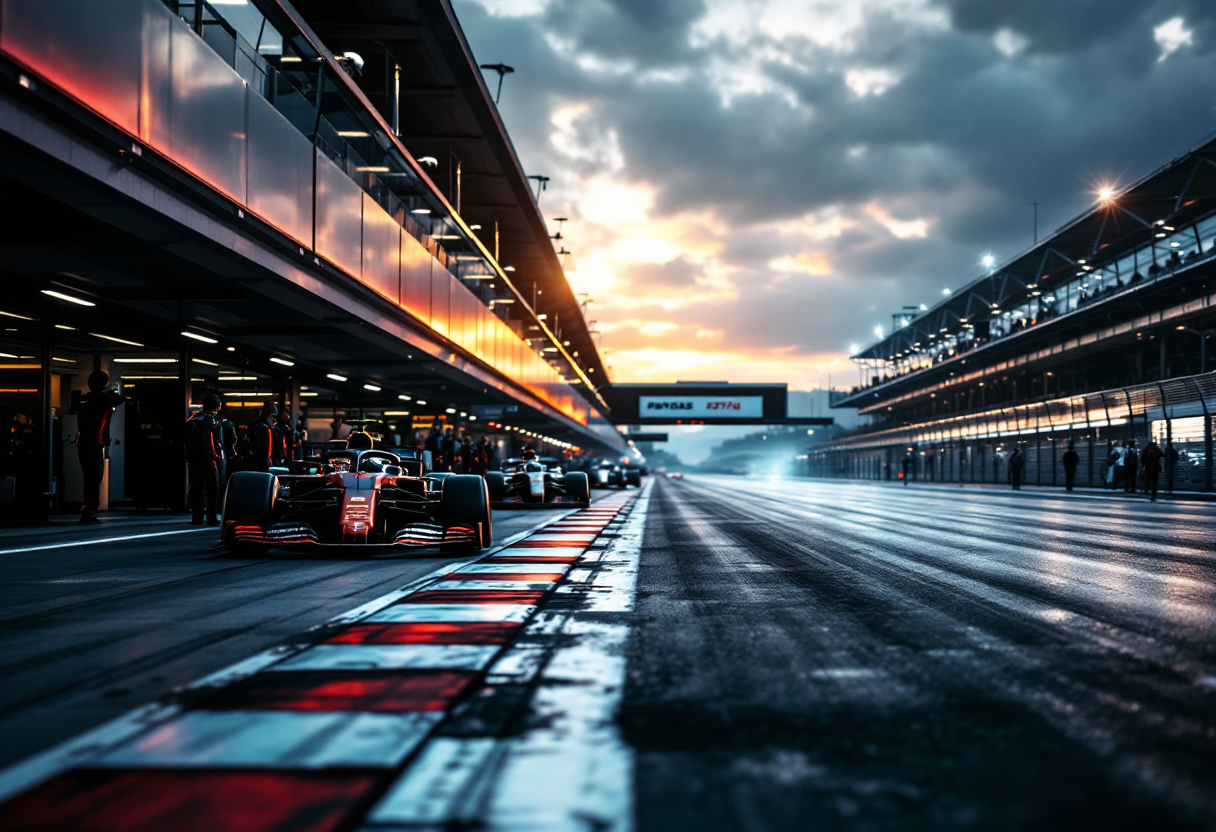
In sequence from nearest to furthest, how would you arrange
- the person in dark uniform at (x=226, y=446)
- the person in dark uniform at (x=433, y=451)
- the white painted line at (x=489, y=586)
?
the white painted line at (x=489, y=586) < the person in dark uniform at (x=226, y=446) < the person in dark uniform at (x=433, y=451)

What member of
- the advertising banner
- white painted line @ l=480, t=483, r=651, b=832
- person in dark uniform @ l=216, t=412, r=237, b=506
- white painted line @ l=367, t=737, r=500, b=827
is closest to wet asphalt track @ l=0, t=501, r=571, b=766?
white painted line @ l=367, t=737, r=500, b=827

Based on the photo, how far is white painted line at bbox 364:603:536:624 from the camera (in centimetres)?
511

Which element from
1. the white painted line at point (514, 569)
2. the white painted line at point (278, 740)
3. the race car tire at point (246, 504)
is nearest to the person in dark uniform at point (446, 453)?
the race car tire at point (246, 504)

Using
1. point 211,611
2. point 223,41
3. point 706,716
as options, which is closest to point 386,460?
point 223,41

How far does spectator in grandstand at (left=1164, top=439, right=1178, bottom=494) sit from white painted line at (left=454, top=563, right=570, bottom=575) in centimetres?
2729

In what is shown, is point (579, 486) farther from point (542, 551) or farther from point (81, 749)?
point (81, 749)

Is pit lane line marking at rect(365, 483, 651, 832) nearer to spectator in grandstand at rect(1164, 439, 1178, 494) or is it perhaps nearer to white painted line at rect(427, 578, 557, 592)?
white painted line at rect(427, 578, 557, 592)

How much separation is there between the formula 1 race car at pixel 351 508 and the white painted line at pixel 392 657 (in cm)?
452

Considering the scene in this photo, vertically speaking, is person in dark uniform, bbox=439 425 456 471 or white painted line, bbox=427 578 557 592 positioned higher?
person in dark uniform, bbox=439 425 456 471

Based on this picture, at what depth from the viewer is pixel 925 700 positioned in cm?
328

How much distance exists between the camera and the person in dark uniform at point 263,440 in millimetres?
13852

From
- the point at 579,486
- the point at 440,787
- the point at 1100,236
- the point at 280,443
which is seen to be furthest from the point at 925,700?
the point at 1100,236

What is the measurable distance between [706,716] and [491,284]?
23.5 meters

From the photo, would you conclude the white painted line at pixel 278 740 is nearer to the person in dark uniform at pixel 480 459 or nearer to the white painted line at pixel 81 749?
the white painted line at pixel 81 749
